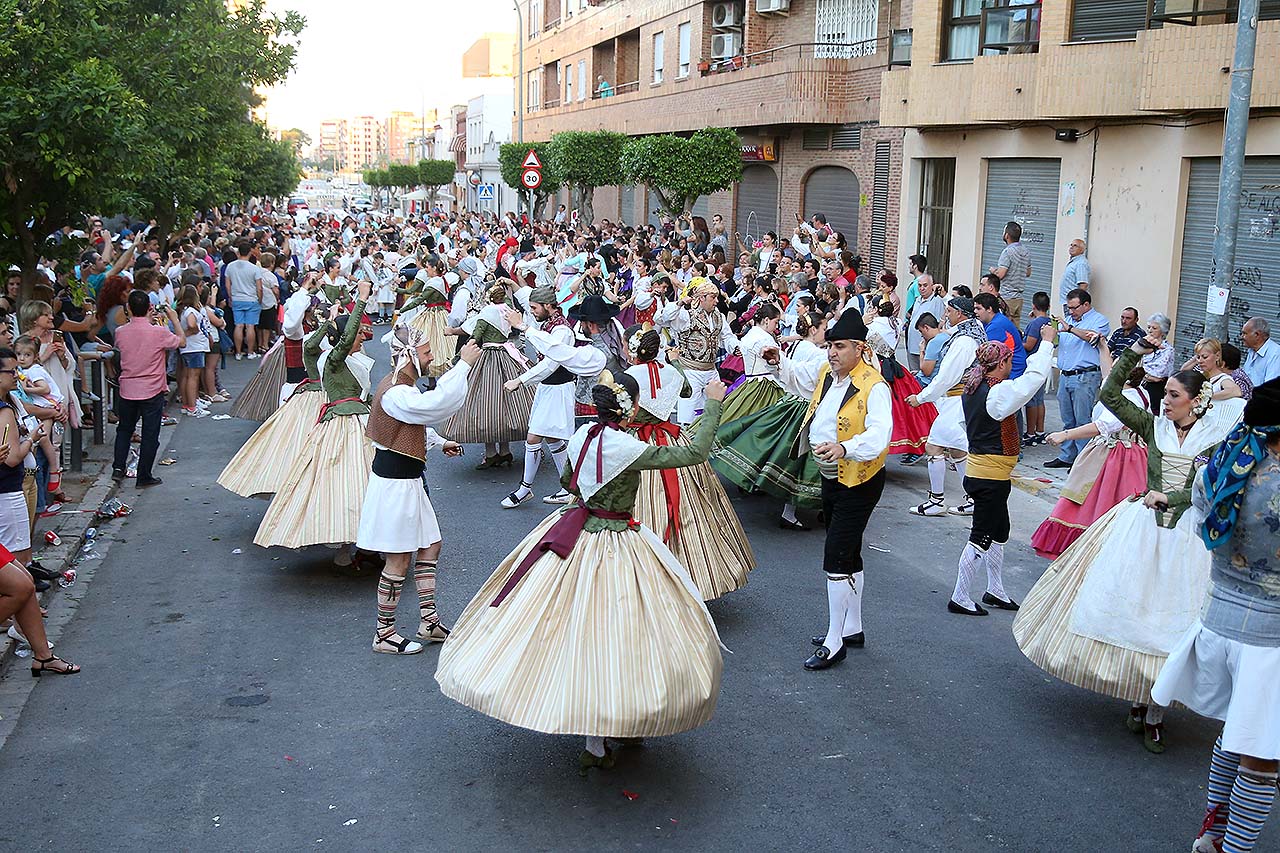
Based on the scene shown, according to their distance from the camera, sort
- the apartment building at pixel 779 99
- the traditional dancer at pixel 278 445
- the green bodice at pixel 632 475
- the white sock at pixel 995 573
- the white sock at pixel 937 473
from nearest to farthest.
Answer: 1. the green bodice at pixel 632 475
2. the white sock at pixel 995 573
3. the traditional dancer at pixel 278 445
4. the white sock at pixel 937 473
5. the apartment building at pixel 779 99

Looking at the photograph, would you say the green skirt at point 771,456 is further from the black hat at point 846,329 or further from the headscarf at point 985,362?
the black hat at point 846,329

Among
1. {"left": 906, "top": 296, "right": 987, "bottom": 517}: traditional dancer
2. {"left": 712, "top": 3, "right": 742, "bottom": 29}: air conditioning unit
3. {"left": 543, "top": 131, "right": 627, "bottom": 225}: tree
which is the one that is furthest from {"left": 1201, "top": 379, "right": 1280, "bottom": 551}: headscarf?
{"left": 543, "top": 131, "right": 627, "bottom": 225}: tree

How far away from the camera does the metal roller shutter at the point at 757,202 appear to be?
30733 mm

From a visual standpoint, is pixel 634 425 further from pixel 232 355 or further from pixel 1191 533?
pixel 232 355

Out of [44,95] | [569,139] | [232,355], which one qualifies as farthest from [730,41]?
[44,95]

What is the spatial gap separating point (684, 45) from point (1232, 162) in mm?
26274

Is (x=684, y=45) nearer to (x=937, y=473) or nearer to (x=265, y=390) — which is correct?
(x=265, y=390)

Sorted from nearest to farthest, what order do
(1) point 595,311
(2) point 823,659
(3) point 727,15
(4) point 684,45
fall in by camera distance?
(2) point 823,659 → (1) point 595,311 → (3) point 727,15 → (4) point 684,45

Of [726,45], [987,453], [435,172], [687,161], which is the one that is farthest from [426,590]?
[435,172]

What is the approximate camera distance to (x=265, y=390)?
44.5 feet

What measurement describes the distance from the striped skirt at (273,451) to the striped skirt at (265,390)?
3379 mm

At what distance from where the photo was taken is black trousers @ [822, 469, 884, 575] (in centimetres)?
730

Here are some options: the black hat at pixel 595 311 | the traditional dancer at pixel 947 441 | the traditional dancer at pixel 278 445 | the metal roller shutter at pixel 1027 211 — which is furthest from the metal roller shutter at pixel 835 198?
the traditional dancer at pixel 278 445

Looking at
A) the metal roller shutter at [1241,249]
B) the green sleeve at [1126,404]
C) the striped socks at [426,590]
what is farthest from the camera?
the metal roller shutter at [1241,249]
